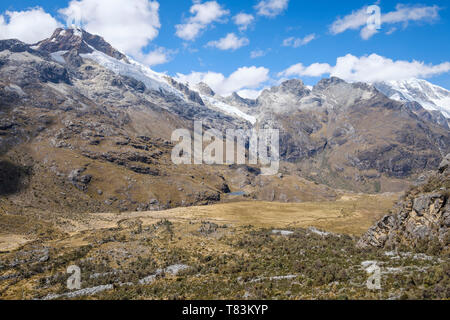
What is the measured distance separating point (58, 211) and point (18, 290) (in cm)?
12152

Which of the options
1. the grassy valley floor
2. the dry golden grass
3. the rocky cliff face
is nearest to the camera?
the grassy valley floor

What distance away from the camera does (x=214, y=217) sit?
499 feet

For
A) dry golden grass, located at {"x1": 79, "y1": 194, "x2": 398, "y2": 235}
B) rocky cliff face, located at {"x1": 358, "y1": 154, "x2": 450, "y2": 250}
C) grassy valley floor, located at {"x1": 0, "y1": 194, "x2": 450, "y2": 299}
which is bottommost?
dry golden grass, located at {"x1": 79, "y1": 194, "x2": 398, "y2": 235}

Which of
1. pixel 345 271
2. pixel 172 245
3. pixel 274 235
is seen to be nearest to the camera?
pixel 345 271

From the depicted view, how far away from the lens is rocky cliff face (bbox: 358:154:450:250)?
4322 cm

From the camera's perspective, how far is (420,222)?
46.9 metres

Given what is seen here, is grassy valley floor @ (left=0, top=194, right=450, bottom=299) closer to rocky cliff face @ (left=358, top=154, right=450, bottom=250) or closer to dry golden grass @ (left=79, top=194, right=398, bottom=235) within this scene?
rocky cliff face @ (left=358, top=154, right=450, bottom=250)

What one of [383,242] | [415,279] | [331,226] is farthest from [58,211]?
[415,279]

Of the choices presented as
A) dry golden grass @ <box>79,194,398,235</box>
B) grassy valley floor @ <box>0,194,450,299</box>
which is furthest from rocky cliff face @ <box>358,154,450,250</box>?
dry golden grass @ <box>79,194,398,235</box>

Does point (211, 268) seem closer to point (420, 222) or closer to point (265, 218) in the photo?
point (420, 222)

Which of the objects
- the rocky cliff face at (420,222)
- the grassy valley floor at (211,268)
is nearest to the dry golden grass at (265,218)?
the grassy valley floor at (211,268)

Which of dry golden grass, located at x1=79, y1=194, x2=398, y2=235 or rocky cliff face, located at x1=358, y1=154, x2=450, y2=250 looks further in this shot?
dry golden grass, located at x1=79, y1=194, x2=398, y2=235

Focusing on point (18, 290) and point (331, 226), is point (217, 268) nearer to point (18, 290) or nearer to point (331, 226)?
point (18, 290)

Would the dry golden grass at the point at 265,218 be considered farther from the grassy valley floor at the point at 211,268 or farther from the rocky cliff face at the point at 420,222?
the rocky cliff face at the point at 420,222
